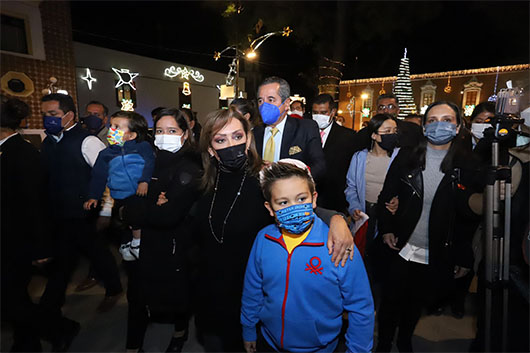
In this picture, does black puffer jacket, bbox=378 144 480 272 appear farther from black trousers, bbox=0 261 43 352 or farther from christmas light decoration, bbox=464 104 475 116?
christmas light decoration, bbox=464 104 475 116

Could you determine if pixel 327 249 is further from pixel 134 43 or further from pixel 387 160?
pixel 134 43

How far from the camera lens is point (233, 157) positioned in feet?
6.34

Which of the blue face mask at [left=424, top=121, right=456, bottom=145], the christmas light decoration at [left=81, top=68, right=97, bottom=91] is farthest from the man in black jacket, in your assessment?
the christmas light decoration at [left=81, top=68, right=97, bottom=91]

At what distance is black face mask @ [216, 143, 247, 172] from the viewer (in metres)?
1.93

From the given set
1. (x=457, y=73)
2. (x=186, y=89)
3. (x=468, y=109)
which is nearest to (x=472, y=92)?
(x=468, y=109)

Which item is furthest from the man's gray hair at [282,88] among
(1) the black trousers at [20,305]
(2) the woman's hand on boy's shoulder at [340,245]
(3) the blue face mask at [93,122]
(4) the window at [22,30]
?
(4) the window at [22,30]

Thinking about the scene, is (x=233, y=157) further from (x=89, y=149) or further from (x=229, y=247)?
(x=89, y=149)

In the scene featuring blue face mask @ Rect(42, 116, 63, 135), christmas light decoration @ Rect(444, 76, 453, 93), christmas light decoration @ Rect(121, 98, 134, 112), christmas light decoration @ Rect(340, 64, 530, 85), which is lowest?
blue face mask @ Rect(42, 116, 63, 135)

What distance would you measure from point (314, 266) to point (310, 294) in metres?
0.16

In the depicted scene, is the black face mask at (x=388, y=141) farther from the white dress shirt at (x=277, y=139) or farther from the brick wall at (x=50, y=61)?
the brick wall at (x=50, y=61)

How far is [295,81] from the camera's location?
2895 centimetres

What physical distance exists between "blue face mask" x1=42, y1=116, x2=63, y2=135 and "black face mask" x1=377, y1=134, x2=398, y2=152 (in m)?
3.33

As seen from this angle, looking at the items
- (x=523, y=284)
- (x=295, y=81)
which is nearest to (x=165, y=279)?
(x=523, y=284)

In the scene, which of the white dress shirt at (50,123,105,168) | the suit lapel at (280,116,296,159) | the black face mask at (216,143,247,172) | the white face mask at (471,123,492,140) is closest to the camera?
the black face mask at (216,143,247,172)
